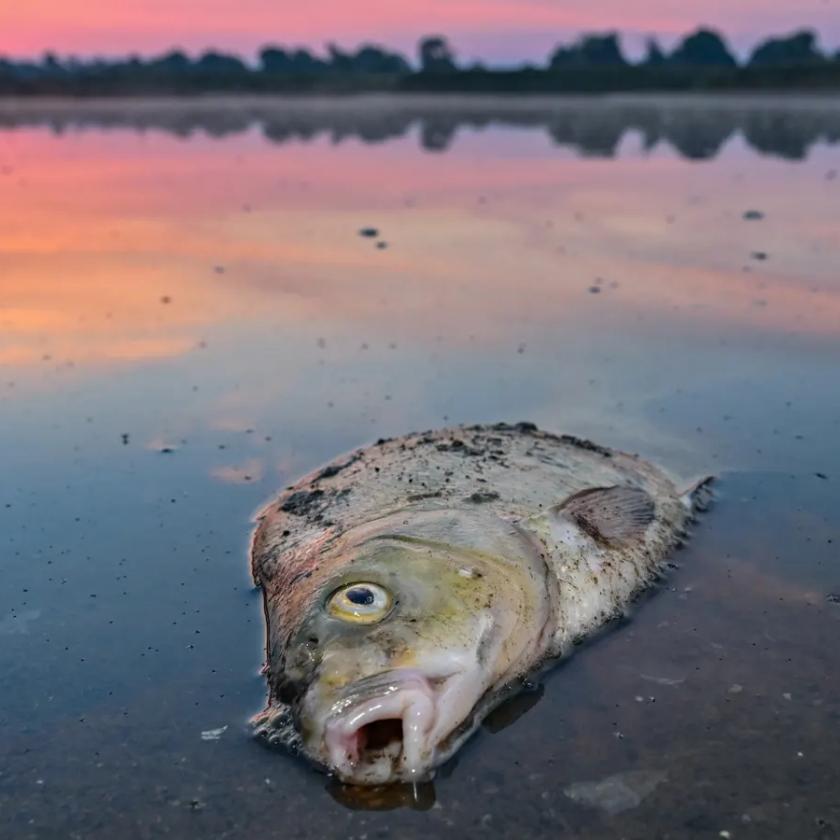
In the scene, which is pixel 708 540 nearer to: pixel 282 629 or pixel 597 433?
pixel 597 433

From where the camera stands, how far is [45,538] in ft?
17.6

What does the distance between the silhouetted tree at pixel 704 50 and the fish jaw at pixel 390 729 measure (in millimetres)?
99236

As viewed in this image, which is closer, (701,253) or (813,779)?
(813,779)

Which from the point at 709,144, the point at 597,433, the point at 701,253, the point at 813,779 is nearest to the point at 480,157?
the point at 709,144

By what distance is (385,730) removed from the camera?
11.8 ft

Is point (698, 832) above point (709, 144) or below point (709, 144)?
above

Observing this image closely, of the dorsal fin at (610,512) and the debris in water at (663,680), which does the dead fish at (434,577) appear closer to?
the dorsal fin at (610,512)

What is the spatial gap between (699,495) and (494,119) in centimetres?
3420

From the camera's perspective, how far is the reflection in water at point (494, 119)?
28.0m

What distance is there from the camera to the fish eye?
375 cm

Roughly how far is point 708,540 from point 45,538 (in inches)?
129

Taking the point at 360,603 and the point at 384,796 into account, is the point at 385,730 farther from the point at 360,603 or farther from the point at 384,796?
the point at 360,603

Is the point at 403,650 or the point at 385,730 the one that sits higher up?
the point at 403,650

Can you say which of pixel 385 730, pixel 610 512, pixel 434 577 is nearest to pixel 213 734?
pixel 385 730
